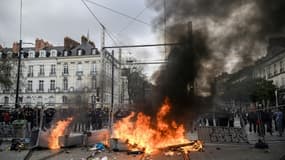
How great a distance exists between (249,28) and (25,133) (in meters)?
11.4

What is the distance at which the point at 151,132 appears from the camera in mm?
12672

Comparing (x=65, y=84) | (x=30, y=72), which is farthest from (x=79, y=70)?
(x=30, y=72)

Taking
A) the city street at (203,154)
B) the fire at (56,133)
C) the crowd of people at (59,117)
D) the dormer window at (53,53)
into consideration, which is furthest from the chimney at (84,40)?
the city street at (203,154)

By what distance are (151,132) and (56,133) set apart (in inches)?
174

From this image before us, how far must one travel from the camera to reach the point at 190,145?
38.6 ft

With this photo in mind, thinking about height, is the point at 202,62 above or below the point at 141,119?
above

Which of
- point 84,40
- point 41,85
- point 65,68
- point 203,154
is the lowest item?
point 203,154

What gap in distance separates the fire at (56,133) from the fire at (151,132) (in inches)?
98.1

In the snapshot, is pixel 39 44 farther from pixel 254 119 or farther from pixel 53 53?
pixel 254 119

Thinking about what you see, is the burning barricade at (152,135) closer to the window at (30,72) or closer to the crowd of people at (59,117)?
the crowd of people at (59,117)

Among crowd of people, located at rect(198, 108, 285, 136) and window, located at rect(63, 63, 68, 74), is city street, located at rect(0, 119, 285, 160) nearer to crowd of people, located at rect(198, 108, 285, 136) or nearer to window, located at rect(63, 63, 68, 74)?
crowd of people, located at rect(198, 108, 285, 136)

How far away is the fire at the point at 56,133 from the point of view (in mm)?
12953

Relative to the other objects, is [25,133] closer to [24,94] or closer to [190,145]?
[190,145]

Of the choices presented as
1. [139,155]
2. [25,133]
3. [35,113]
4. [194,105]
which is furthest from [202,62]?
[35,113]
